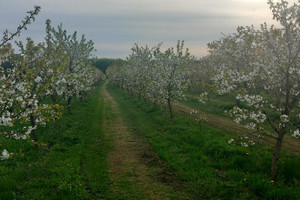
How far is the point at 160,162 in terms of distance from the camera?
1268 cm

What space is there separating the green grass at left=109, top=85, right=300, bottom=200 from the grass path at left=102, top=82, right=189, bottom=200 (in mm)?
852

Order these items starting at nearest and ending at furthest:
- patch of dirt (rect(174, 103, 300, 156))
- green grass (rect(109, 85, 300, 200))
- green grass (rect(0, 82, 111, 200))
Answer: green grass (rect(0, 82, 111, 200))
green grass (rect(109, 85, 300, 200))
patch of dirt (rect(174, 103, 300, 156))

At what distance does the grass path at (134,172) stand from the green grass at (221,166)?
0.85 m

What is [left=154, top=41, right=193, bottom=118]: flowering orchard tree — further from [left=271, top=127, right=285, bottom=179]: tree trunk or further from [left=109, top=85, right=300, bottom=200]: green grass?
[left=271, top=127, right=285, bottom=179]: tree trunk

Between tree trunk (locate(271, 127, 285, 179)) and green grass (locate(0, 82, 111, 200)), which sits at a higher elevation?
tree trunk (locate(271, 127, 285, 179))

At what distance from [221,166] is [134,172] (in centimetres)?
434

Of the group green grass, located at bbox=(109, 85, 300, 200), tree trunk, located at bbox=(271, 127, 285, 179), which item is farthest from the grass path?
tree trunk, located at bbox=(271, 127, 285, 179)

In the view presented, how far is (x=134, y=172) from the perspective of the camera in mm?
11414

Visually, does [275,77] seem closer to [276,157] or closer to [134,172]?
[276,157]

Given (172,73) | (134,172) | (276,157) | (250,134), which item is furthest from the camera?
(172,73)

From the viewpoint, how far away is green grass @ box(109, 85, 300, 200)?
364 inches

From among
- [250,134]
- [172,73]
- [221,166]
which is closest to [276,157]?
[221,166]

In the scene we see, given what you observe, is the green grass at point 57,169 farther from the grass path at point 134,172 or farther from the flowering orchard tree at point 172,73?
the flowering orchard tree at point 172,73

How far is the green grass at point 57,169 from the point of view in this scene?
9.15 meters
